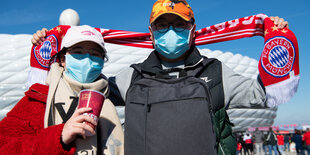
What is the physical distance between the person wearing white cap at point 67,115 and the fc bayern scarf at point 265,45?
425 mm

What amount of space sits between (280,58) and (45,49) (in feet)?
6.91

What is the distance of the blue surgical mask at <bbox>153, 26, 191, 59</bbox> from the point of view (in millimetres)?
1902

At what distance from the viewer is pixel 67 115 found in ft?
5.31

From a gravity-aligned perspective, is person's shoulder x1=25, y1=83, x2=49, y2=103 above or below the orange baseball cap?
below

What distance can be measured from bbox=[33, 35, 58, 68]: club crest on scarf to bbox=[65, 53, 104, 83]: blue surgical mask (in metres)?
0.80

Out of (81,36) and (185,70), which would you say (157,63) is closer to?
(185,70)

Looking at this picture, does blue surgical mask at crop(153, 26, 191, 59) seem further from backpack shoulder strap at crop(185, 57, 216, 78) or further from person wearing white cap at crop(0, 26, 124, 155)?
person wearing white cap at crop(0, 26, 124, 155)

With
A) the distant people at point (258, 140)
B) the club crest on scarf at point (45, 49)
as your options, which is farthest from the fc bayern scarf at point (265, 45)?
the distant people at point (258, 140)

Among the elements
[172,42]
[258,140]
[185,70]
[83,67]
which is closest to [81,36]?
[83,67]

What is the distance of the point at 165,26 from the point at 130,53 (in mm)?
12162

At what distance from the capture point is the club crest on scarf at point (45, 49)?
98.3 inches

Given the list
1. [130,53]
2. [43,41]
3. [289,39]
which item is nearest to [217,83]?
[289,39]

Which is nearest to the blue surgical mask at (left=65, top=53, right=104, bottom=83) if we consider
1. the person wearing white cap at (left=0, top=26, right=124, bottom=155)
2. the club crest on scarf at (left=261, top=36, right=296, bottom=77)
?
the person wearing white cap at (left=0, top=26, right=124, bottom=155)

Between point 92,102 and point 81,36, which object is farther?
point 81,36
